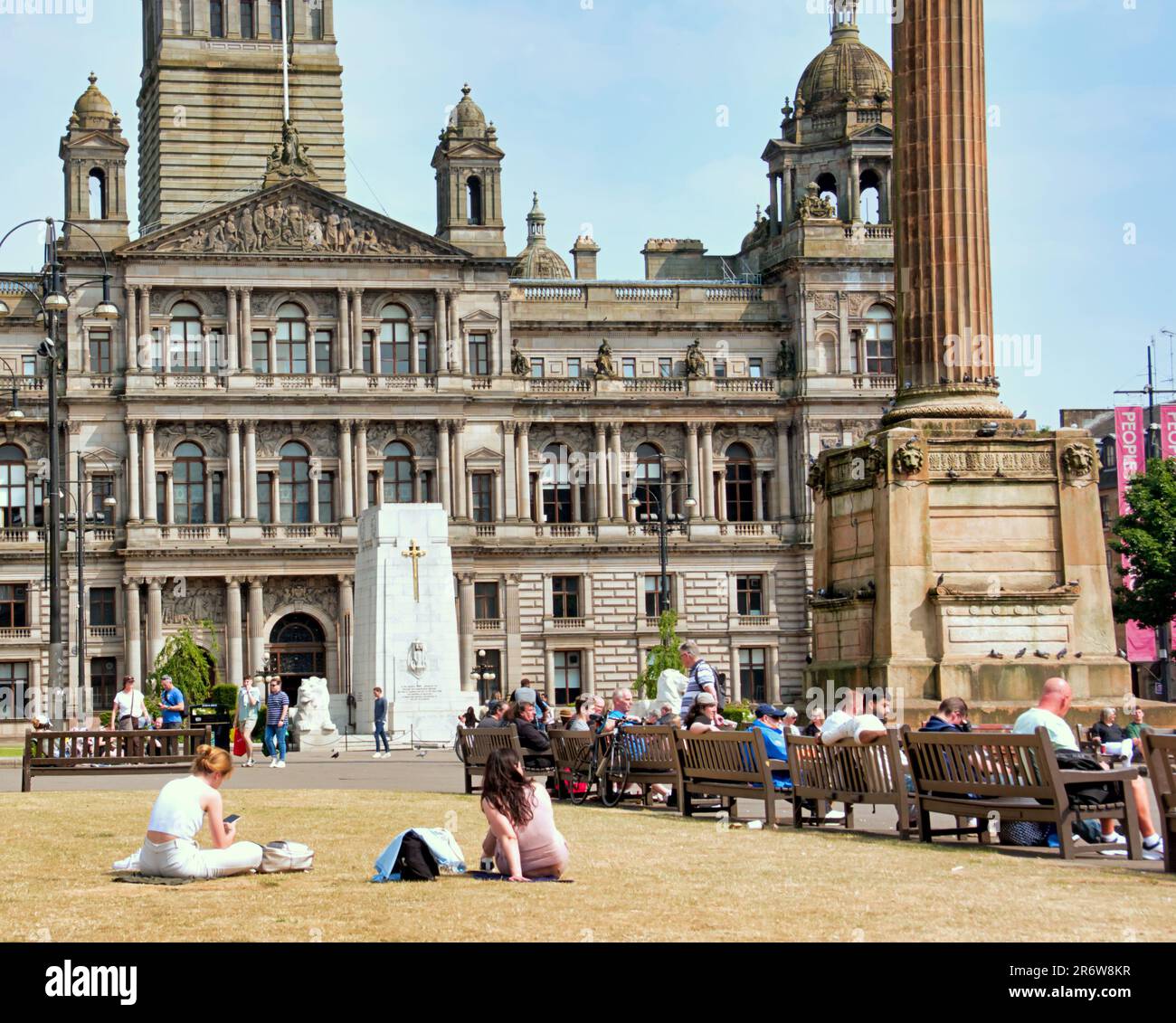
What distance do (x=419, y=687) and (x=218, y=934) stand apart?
4095 cm

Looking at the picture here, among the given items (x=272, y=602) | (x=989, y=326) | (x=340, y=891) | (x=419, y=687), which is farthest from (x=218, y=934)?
(x=272, y=602)

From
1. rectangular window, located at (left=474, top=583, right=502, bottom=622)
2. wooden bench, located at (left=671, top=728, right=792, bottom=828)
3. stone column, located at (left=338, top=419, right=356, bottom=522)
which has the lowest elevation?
wooden bench, located at (left=671, top=728, right=792, bottom=828)

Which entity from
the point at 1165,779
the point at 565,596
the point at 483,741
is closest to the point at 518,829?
the point at 1165,779

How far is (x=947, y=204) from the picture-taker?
2814 cm

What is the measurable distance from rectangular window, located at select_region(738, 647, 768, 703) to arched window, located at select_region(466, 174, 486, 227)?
21.7m

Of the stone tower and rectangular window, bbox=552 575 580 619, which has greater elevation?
the stone tower

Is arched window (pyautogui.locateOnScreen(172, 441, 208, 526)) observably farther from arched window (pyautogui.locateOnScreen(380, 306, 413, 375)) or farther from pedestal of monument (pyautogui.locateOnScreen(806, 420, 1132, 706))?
pedestal of monument (pyautogui.locateOnScreen(806, 420, 1132, 706))

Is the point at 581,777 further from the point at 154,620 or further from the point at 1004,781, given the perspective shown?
the point at 154,620

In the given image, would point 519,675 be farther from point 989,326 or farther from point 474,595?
point 989,326

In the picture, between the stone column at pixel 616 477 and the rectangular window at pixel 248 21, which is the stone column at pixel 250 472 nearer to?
the stone column at pixel 616 477

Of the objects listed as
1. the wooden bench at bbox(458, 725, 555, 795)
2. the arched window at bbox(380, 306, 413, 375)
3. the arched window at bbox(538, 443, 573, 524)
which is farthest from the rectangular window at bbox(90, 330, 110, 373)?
the wooden bench at bbox(458, 725, 555, 795)

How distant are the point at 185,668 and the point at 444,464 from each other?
48.3 feet

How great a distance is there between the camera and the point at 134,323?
266 ft

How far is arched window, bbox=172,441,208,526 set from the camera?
82.2 m
